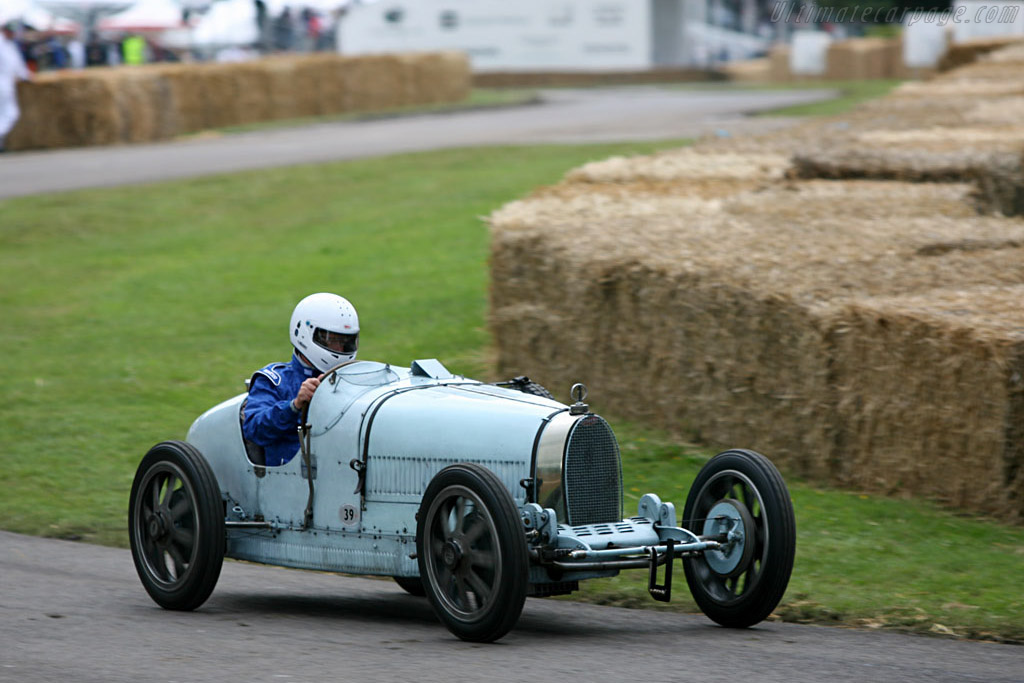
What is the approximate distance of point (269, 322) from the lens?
14930 millimetres

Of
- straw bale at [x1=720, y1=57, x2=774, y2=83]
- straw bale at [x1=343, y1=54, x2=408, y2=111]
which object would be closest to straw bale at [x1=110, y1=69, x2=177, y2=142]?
straw bale at [x1=343, y1=54, x2=408, y2=111]

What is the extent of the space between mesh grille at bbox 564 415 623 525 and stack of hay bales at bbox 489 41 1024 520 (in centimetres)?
253

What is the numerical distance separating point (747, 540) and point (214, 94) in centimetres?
3219

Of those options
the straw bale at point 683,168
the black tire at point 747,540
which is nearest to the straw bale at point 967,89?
the straw bale at point 683,168

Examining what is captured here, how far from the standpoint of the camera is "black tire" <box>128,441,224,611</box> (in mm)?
6801

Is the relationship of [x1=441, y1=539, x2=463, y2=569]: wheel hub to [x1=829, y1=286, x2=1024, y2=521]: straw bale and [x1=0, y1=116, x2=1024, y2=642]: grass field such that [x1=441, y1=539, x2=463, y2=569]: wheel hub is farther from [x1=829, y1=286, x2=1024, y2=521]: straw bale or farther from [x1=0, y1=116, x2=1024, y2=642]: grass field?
[x1=829, y1=286, x2=1024, y2=521]: straw bale

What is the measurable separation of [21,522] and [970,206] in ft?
27.1

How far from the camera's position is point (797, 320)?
348 inches

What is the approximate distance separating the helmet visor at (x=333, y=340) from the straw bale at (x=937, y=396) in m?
3.14

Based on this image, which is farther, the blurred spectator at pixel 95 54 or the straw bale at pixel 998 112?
the blurred spectator at pixel 95 54

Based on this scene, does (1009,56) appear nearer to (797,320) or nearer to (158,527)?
(797,320)

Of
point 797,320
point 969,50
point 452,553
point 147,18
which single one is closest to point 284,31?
point 147,18

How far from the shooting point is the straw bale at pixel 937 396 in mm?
7676

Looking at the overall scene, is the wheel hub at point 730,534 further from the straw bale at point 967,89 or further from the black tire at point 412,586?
the straw bale at point 967,89
